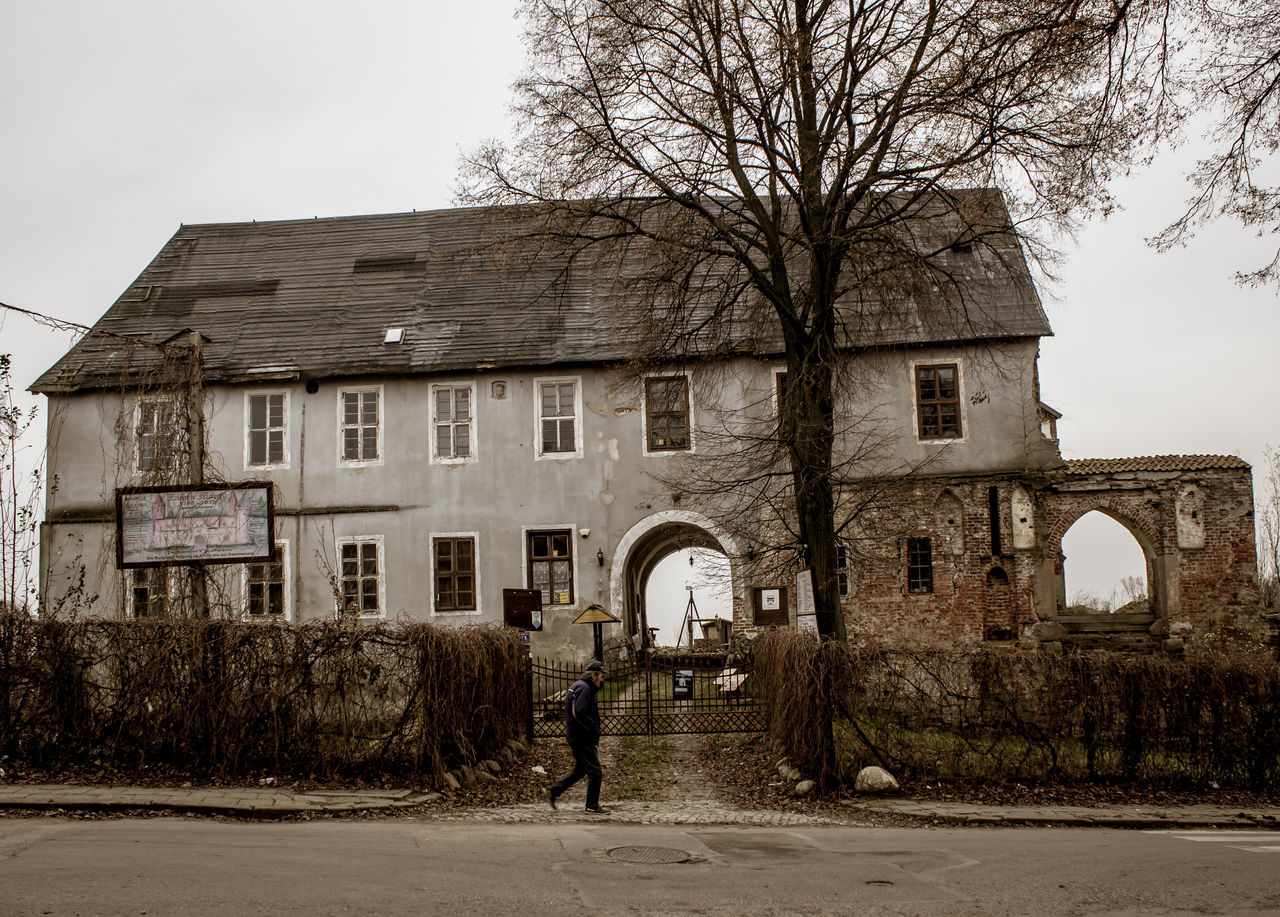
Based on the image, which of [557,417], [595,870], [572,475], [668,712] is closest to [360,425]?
[557,417]

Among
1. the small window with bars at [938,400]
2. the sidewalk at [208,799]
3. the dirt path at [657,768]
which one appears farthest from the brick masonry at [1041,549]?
the sidewalk at [208,799]

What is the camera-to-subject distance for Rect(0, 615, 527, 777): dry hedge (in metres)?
12.8

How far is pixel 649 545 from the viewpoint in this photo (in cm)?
2967

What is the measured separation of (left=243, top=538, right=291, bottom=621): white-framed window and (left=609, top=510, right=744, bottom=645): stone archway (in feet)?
25.5

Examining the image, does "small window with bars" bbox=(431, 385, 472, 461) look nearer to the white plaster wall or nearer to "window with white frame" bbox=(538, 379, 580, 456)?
the white plaster wall

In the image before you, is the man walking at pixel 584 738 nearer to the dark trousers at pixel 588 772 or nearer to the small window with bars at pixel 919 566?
the dark trousers at pixel 588 772

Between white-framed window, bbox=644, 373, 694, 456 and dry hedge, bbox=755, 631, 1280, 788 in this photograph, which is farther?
white-framed window, bbox=644, 373, 694, 456

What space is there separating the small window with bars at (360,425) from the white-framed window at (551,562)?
14.3 feet

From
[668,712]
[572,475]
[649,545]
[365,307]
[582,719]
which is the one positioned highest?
[365,307]

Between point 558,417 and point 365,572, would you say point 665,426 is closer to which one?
point 558,417

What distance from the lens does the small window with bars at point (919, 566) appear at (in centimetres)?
2583

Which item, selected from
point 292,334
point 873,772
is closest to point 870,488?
point 873,772

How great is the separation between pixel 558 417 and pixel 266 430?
7.10 metres

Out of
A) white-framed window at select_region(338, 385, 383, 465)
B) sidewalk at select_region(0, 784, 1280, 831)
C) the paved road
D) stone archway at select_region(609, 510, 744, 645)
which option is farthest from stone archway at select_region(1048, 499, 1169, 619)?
white-framed window at select_region(338, 385, 383, 465)
